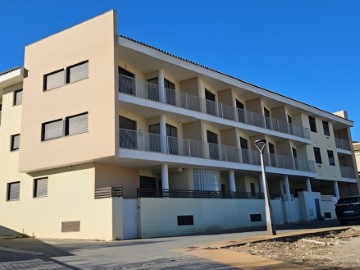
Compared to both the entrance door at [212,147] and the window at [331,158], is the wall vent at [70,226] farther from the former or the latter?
the window at [331,158]

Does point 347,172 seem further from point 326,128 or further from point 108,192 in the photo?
point 108,192

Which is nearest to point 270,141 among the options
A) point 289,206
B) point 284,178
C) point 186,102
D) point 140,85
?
point 284,178

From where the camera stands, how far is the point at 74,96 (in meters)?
21.4

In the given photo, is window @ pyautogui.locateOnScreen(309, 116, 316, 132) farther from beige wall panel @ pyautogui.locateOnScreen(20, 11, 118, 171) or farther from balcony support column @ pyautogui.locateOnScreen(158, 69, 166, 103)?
beige wall panel @ pyautogui.locateOnScreen(20, 11, 118, 171)

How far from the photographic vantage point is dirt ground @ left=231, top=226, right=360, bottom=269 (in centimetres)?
938

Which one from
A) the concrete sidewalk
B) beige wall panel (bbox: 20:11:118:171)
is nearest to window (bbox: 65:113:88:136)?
beige wall panel (bbox: 20:11:118:171)

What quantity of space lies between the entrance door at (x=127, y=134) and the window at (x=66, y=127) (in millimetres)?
1949

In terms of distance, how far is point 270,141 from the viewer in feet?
112

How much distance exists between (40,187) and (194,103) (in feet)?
35.1

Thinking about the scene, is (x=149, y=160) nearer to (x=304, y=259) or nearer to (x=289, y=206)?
(x=304, y=259)

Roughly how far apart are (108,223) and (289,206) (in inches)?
696

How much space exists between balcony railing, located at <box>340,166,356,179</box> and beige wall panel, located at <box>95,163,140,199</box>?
2636 cm

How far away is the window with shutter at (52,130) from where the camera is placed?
21469mm

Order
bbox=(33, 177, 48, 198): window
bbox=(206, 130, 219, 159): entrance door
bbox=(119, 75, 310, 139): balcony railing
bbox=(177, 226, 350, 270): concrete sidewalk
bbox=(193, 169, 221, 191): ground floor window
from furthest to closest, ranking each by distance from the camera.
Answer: bbox=(206, 130, 219, 159): entrance door
bbox=(193, 169, 221, 191): ground floor window
bbox=(119, 75, 310, 139): balcony railing
bbox=(33, 177, 48, 198): window
bbox=(177, 226, 350, 270): concrete sidewalk
